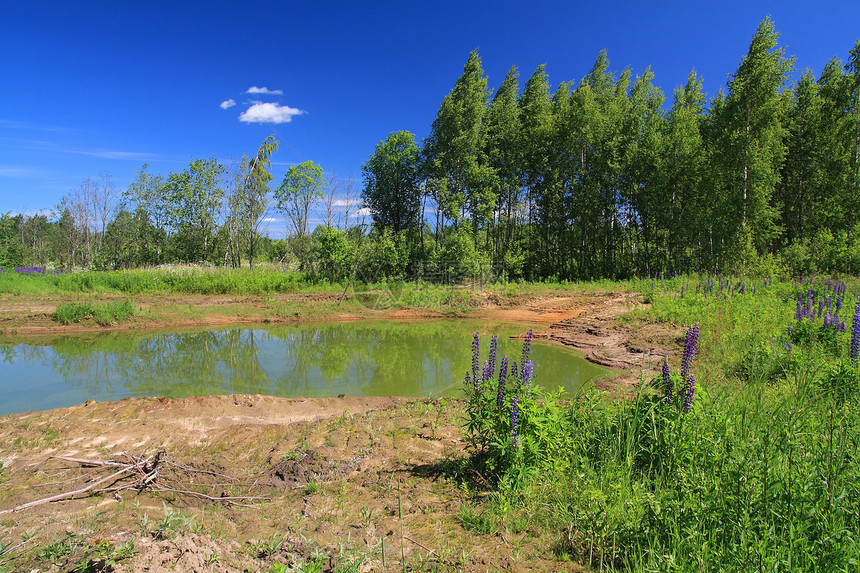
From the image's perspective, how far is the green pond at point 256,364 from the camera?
784cm

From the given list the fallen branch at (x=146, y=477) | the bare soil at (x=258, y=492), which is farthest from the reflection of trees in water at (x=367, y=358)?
the fallen branch at (x=146, y=477)

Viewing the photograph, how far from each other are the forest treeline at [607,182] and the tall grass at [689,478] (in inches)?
684

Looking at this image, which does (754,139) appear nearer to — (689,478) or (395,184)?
(395,184)

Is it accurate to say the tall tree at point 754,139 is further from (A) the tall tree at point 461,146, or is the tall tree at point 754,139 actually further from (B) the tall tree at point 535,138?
(A) the tall tree at point 461,146

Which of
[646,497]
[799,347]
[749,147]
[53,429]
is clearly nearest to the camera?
[646,497]

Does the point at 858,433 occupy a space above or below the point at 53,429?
above

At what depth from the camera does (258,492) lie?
3850 mm

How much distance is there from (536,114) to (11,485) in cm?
2605

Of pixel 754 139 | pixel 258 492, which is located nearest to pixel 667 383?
pixel 258 492

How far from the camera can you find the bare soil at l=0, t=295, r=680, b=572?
2471 millimetres

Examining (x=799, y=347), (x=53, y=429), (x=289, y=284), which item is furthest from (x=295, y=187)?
(x=799, y=347)

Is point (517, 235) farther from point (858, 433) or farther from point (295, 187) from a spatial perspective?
point (858, 433)

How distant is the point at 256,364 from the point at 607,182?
21.9 metres

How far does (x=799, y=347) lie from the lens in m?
6.64
